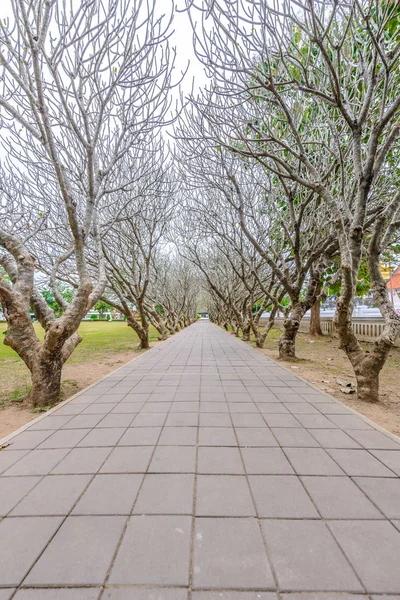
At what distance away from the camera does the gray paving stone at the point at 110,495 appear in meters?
1.63

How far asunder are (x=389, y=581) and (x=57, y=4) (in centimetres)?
590

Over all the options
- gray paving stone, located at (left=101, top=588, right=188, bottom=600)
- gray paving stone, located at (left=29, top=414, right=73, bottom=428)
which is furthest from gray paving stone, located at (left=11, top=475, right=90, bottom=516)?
gray paving stone, located at (left=29, top=414, right=73, bottom=428)

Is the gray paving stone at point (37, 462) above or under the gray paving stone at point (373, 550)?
under

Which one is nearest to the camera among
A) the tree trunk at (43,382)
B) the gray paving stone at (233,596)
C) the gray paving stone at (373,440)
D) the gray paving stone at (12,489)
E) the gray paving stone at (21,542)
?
the gray paving stone at (233,596)

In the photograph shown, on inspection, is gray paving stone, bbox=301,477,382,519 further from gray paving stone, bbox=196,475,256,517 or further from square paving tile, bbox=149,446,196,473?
square paving tile, bbox=149,446,196,473

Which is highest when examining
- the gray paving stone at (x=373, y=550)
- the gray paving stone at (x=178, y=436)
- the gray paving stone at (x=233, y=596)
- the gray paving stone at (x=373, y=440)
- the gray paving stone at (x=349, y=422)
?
the gray paving stone at (x=349, y=422)

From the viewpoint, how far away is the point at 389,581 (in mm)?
1195

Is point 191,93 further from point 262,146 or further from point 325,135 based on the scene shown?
point 325,135

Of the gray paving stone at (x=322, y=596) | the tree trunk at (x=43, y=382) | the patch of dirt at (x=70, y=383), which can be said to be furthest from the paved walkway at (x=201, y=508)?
the tree trunk at (x=43, y=382)

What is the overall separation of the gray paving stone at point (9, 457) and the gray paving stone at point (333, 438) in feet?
9.00

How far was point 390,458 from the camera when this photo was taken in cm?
221

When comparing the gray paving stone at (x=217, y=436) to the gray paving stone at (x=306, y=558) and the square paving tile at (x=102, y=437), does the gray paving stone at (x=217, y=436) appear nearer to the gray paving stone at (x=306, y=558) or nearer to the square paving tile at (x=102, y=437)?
the square paving tile at (x=102, y=437)

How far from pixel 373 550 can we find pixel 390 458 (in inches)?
44.2

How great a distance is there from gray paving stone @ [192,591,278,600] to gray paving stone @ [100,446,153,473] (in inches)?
39.6
